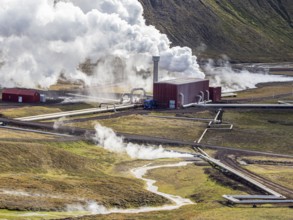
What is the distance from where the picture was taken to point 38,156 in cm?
9094

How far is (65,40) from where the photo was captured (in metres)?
164

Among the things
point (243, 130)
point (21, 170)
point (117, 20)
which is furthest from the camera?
point (117, 20)

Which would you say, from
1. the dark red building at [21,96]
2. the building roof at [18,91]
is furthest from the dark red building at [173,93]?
the building roof at [18,91]

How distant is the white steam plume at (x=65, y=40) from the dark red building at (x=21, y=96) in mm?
12838

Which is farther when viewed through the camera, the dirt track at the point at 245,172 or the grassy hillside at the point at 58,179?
the dirt track at the point at 245,172

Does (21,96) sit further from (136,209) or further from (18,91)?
(136,209)

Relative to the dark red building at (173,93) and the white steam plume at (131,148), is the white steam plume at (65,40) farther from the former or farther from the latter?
the white steam plume at (131,148)

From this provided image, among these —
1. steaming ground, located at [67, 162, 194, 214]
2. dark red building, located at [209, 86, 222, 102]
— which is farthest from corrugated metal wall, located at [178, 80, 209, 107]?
steaming ground, located at [67, 162, 194, 214]

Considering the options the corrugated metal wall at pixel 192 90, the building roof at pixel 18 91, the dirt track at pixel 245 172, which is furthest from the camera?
the building roof at pixel 18 91

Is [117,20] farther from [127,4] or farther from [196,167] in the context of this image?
[196,167]

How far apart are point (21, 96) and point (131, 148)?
49.6 meters

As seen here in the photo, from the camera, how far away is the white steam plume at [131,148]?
10562cm

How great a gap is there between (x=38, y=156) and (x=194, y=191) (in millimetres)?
20147

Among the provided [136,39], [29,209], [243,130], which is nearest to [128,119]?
[243,130]
